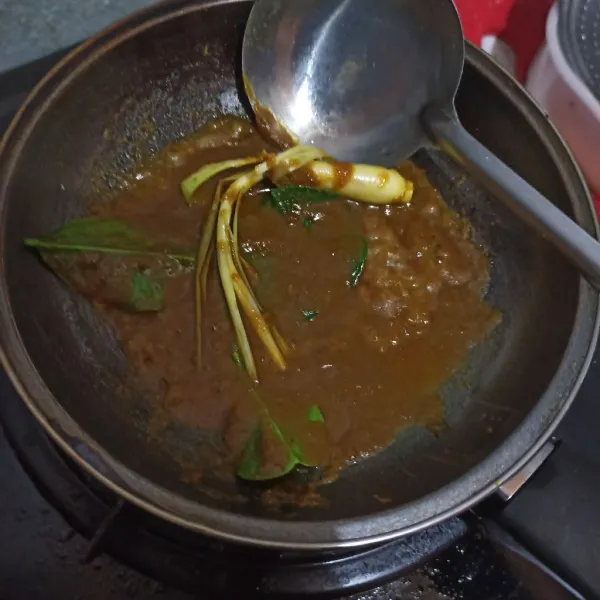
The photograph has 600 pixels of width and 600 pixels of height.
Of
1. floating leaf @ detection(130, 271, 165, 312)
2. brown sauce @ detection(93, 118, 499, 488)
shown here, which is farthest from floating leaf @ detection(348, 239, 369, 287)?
floating leaf @ detection(130, 271, 165, 312)

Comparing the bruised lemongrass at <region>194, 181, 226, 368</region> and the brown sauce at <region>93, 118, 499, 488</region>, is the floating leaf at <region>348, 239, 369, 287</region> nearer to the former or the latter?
the brown sauce at <region>93, 118, 499, 488</region>

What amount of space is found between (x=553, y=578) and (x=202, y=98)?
27.5 inches

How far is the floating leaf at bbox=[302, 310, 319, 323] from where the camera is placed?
0.76m

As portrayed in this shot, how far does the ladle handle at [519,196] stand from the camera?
24.3 inches

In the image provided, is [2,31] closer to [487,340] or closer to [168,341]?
[168,341]

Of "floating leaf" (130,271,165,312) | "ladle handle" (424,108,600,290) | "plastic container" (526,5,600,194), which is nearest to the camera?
"ladle handle" (424,108,600,290)

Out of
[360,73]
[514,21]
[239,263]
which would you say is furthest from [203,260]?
[514,21]

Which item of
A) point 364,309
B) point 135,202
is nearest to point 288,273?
point 364,309

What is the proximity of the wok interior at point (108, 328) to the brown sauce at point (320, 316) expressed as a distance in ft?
0.07

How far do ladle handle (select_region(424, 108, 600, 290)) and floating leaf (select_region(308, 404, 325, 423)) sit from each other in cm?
29

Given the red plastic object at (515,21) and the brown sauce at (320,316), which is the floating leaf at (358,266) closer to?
the brown sauce at (320,316)

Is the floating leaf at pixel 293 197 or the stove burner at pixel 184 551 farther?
the floating leaf at pixel 293 197

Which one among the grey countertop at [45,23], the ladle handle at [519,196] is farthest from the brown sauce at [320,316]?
the grey countertop at [45,23]

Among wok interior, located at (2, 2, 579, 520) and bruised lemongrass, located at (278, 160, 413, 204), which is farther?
bruised lemongrass, located at (278, 160, 413, 204)
